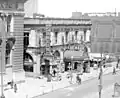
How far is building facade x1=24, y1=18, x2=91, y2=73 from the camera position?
1938 inches

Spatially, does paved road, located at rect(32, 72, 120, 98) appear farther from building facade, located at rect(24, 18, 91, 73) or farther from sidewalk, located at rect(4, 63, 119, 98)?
building facade, located at rect(24, 18, 91, 73)

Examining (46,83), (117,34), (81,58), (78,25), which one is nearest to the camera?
(46,83)

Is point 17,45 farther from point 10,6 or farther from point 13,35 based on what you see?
point 10,6

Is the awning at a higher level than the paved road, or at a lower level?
higher

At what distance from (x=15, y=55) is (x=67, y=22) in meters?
14.6

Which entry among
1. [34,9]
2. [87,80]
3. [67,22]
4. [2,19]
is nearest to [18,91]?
[2,19]

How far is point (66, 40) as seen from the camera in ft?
184

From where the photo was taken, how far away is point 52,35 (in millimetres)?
52594

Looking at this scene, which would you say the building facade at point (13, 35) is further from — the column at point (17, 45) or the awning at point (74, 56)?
the awning at point (74, 56)

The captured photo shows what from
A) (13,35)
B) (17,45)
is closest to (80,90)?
(17,45)

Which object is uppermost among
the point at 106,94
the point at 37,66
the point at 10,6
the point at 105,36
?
the point at 10,6

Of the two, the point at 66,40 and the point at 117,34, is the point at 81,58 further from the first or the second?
the point at 117,34

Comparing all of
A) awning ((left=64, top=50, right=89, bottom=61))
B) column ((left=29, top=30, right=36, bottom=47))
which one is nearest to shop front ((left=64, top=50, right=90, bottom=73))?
awning ((left=64, top=50, right=89, bottom=61))

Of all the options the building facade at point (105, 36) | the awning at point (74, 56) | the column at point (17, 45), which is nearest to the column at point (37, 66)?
the column at point (17, 45)
